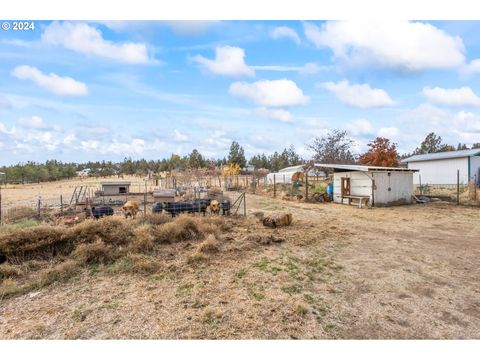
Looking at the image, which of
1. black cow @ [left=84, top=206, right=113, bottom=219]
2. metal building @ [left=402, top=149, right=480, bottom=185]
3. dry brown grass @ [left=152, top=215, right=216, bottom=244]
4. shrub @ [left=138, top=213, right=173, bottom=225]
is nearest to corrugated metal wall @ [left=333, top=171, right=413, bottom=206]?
metal building @ [left=402, top=149, right=480, bottom=185]

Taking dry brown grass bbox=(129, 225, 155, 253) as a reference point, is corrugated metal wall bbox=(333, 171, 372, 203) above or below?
above

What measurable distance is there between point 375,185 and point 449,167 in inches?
476

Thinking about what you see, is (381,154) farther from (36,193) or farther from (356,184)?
(36,193)

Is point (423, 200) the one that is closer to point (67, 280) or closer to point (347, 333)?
point (347, 333)

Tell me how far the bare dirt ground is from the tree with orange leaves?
19825 millimetres

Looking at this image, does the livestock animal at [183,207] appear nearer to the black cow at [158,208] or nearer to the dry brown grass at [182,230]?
the black cow at [158,208]

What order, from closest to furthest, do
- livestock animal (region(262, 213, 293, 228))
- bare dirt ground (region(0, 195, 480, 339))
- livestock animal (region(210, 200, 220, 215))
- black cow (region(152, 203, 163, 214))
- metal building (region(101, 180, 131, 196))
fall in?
bare dirt ground (region(0, 195, 480, 339))
livestock animal (region(262, 213, 293, 228))
black cow (region(152, 203, 163, 214))
livestock animal (region(210, 200, 220, 215))
metal building (region(101, 180, 131, 196))

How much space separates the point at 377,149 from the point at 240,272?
25.3m

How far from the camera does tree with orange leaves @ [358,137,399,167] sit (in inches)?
999

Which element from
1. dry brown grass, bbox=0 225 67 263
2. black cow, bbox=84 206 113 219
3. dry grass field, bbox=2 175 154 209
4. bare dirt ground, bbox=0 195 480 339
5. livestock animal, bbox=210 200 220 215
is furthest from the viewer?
dry grass field, bbox=2 175 154 209

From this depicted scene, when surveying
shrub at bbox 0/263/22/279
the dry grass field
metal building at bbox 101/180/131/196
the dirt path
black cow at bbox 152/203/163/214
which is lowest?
the dirt path

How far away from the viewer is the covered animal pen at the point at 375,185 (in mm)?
14953

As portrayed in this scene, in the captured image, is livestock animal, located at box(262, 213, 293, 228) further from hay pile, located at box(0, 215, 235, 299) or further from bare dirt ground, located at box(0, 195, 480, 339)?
hay pile, located at box(0, 215, 235, 299)

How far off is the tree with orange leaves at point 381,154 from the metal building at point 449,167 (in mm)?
1942
